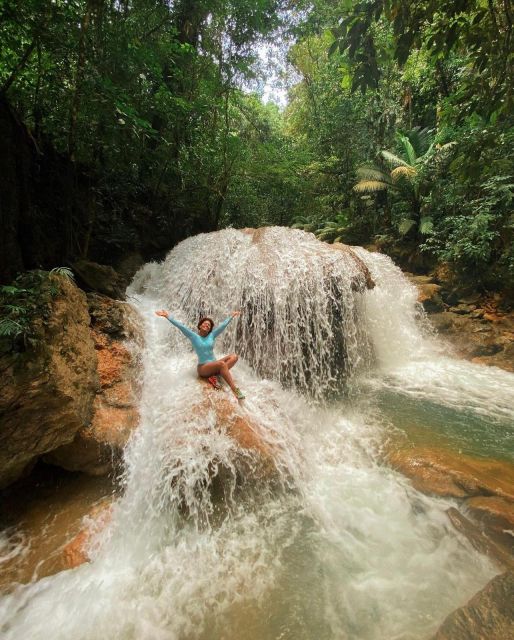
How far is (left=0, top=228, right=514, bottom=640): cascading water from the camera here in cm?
224

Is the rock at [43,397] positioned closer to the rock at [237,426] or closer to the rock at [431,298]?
the rock at [237,426]

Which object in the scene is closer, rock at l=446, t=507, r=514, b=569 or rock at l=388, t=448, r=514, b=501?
rock at l=446, t=507, r=514, b=569

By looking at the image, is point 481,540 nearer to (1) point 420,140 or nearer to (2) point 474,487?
(2) point 474,487

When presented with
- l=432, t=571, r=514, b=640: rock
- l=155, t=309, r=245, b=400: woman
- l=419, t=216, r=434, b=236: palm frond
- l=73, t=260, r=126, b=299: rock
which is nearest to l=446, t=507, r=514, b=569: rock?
l=432, t=571, r=514, b=640: rock

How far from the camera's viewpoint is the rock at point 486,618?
186 cm

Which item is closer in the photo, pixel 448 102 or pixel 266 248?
pixel 448 102

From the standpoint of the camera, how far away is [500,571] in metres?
2.42

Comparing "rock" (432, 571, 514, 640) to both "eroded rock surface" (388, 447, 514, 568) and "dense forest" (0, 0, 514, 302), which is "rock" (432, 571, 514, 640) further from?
"dense forest" (0, 0, 514, 302)

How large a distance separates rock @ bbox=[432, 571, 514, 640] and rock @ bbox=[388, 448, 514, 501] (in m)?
1.09

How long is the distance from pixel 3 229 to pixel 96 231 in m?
4.40

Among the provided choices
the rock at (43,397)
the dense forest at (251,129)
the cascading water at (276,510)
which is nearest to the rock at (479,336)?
the cascading water at (276,510)

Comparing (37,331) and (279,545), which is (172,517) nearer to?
(279,545)

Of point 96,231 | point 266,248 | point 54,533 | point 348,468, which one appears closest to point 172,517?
point 54,533

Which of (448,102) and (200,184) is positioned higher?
Result: (200,184)
